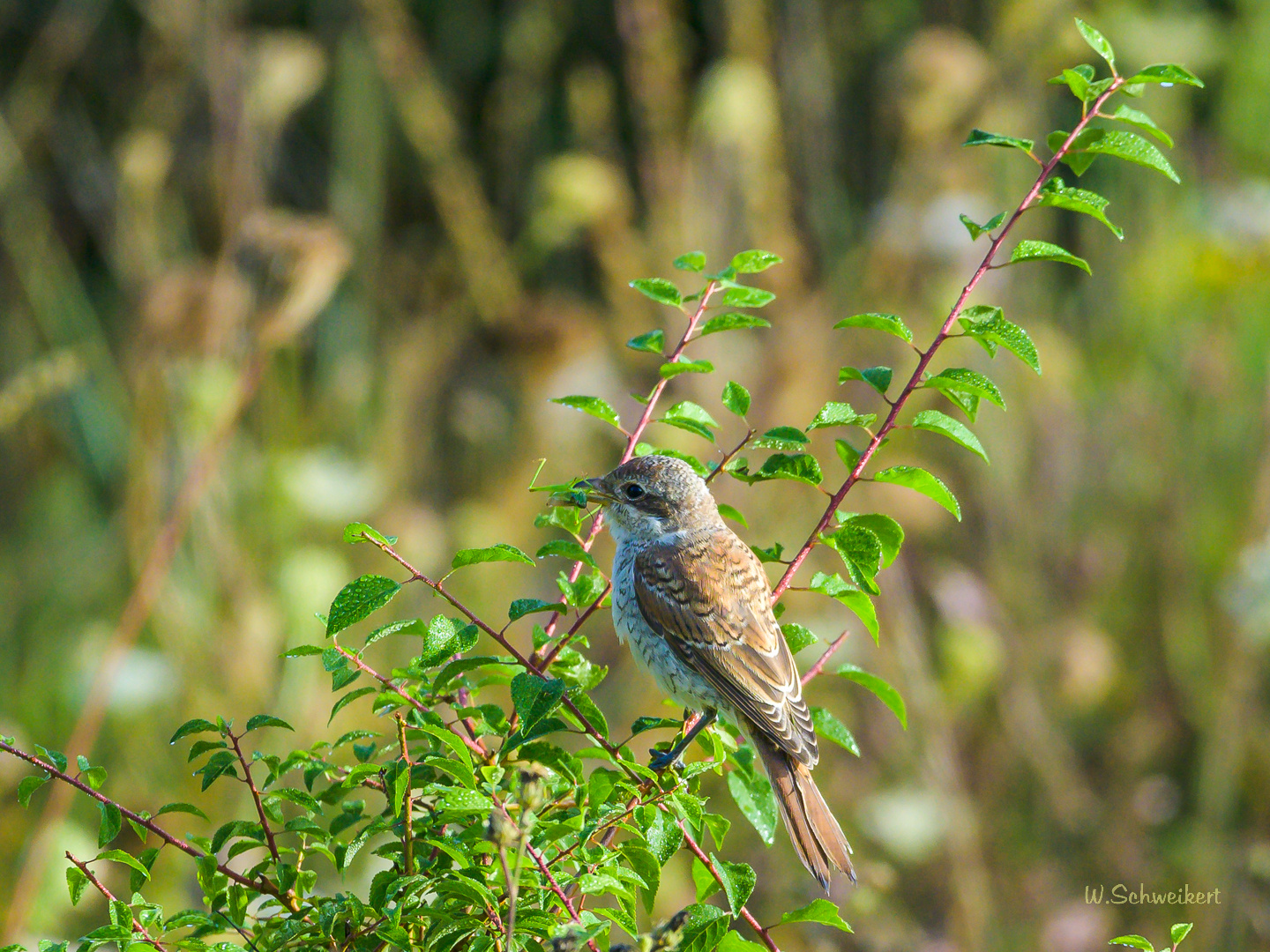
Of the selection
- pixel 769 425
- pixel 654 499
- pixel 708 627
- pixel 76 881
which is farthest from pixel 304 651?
pixel 769 425

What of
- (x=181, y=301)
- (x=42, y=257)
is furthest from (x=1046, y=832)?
(x=42, y=257)

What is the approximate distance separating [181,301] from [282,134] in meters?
3.49

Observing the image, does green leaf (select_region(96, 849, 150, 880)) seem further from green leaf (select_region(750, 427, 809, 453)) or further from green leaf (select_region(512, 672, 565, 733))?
green leaf (select_region(750, 427, 809, 453))

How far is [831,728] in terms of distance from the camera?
5.42ft

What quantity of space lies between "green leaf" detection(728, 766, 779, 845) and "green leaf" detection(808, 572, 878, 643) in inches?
11.1

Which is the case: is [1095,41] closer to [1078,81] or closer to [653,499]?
[1078,81]

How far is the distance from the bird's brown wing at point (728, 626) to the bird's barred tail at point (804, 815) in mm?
30

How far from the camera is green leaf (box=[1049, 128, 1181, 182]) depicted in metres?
1.41

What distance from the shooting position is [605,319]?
539 cm

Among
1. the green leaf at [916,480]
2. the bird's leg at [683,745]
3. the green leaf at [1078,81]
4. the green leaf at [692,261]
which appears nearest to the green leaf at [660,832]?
the bird's leg at [683,745]

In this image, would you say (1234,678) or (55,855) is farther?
(1234,678)

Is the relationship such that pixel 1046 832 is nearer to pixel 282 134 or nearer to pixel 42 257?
pixel 42 257

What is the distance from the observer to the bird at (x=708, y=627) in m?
1.84
